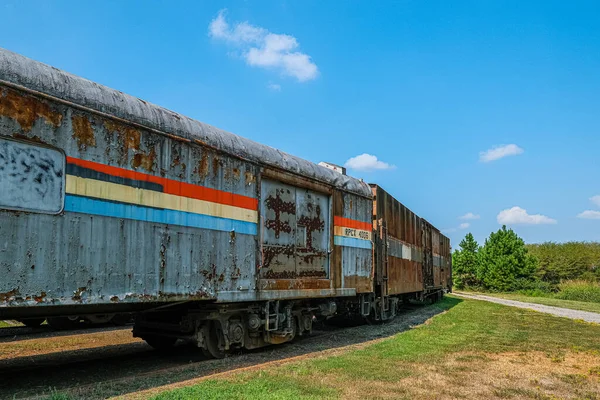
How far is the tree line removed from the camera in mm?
47062

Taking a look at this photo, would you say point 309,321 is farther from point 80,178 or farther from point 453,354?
point 80,178

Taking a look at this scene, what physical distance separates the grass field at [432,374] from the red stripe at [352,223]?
8.89 feet

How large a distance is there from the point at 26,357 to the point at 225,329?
3541mm

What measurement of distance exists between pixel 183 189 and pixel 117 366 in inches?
122

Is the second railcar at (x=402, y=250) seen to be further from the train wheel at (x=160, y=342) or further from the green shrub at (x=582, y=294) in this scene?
the green shrub at (x=582, y=294)

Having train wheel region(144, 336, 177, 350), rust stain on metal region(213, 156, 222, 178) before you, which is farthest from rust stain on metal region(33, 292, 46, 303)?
train wheel region(144, 336, 177, 350)

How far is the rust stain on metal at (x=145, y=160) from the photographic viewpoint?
6.20 m

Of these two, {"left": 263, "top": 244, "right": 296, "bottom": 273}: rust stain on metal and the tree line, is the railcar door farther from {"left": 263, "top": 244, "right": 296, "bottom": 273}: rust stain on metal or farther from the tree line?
the tree line

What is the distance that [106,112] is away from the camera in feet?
19.3

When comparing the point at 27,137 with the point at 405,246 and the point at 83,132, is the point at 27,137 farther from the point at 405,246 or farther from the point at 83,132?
the point at 405,246

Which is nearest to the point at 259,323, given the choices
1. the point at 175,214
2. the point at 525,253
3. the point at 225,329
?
the point at 225,329

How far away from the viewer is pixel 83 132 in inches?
220

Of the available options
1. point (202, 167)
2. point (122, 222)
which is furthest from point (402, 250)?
point (122, 222)

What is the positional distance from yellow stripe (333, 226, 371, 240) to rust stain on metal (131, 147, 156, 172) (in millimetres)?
5091
